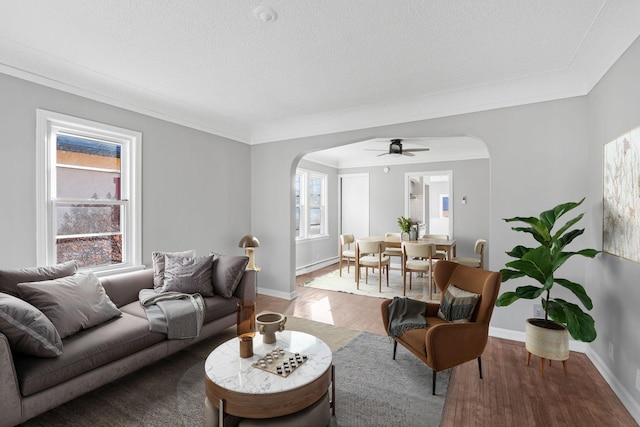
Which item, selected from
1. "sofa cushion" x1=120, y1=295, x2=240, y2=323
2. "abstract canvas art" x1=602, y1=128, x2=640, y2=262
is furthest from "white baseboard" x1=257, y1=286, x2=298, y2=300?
"abstract canvas art" x1=602, y1=128, x2=640, y2=262

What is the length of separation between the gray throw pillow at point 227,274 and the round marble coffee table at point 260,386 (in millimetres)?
1246

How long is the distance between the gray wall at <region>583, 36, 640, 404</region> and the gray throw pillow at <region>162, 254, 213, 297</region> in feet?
11.4

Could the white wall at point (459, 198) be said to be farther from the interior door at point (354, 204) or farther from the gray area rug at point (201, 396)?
the gray area rug at point (201, 396)

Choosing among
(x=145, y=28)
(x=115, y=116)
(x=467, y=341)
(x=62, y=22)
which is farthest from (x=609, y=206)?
(x=115, y=116)

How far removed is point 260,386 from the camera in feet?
5.86

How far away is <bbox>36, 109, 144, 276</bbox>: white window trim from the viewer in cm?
293

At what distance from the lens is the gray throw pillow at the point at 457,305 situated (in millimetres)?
2652

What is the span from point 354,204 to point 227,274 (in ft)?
17.4

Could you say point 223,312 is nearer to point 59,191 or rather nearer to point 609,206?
point 59,191

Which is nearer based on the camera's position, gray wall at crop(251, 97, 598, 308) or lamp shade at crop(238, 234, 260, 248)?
gray wall at crop(251, 97, 598, 308)

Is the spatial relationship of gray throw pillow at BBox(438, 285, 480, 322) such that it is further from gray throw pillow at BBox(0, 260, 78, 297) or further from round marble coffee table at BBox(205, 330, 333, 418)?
gray throw pillow at BBox(0, 260, 78, 297)

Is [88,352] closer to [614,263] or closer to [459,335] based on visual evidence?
[459,335]

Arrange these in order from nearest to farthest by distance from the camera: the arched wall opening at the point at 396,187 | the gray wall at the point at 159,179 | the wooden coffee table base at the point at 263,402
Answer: the wooden coffee table base at the point at 263,402, the gray wall at the point at 159,179, the arched wall opening at the point at 396,187

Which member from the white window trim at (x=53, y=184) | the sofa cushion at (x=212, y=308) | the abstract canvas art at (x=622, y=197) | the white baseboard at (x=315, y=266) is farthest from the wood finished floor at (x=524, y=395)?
the white baseboard at (x=315, y=266)
